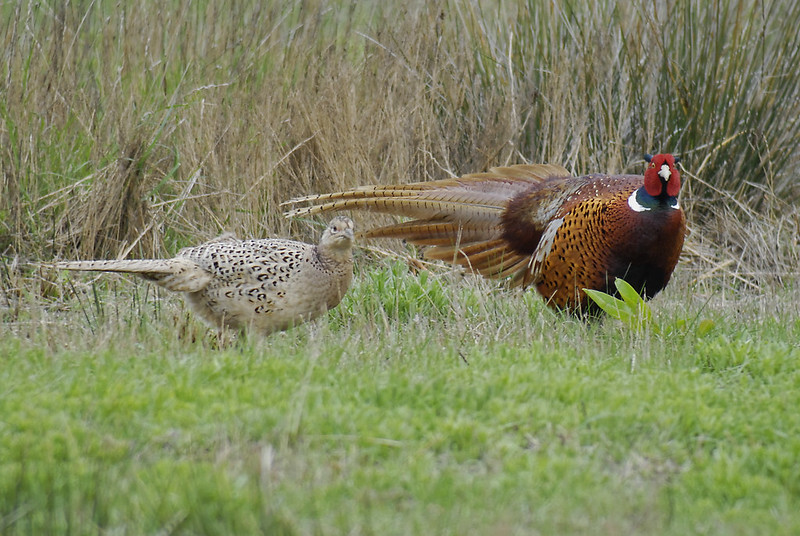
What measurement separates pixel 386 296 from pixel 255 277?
3.74 feet

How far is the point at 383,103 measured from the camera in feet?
22.1

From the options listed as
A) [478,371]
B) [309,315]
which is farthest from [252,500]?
[309,315]

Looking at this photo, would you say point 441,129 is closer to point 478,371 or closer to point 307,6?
point 307,6

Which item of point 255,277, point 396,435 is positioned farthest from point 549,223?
point 396,435

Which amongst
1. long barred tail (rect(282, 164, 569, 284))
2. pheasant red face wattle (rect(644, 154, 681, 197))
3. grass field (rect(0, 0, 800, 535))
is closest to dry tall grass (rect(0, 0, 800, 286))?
grass field (rect(0, 0, 800, 535))

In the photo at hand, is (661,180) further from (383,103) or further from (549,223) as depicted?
(383,103)

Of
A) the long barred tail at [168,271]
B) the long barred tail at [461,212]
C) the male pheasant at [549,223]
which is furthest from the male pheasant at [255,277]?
the long barred tail at [461,212]

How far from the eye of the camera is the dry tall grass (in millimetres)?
6133

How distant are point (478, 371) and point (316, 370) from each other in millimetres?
575

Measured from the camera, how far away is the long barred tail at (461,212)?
5410 millimetres

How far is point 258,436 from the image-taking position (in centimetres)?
300

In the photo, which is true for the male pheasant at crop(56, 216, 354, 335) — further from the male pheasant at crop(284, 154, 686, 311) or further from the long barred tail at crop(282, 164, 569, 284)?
the long barred tail at crop(282, 164, 569, 284)

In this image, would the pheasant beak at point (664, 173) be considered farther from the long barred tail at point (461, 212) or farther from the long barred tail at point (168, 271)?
the long barred tail at point (168, 271)

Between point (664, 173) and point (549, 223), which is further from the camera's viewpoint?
point (549, 223)
